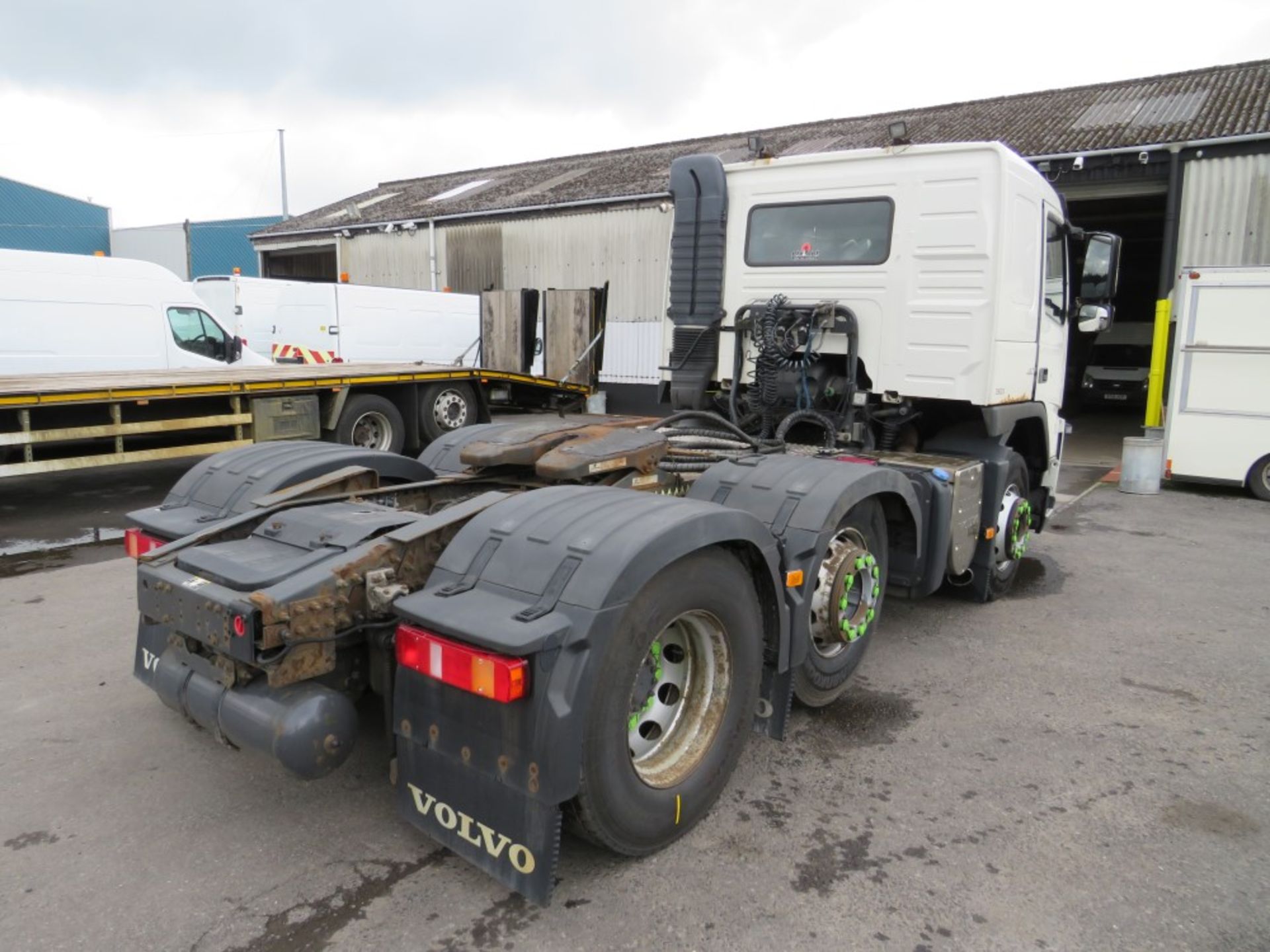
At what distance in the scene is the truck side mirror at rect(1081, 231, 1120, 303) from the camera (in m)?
5.94

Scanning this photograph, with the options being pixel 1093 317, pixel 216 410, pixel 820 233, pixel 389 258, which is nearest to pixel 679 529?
pixel 820 233

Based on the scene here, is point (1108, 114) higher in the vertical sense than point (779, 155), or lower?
higher

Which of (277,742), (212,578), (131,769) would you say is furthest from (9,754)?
(277,742)

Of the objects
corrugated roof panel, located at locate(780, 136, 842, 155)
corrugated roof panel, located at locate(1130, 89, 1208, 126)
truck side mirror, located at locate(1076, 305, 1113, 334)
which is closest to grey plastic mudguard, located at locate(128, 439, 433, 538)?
truck side mirror, located at locate(1076, 305, 1113, 334)

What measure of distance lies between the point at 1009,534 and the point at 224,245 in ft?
130

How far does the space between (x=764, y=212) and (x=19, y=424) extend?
273 inches

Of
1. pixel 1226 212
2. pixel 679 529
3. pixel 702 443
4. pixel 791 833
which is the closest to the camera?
pixel 679 529

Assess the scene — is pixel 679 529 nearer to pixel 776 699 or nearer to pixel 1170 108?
pixel 776 699

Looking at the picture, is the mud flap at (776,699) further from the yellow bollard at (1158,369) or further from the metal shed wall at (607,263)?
the metal shed wall at (607,263)

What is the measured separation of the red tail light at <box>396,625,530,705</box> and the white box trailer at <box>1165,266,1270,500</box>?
10459mm

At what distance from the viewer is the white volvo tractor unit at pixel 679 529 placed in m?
2.47

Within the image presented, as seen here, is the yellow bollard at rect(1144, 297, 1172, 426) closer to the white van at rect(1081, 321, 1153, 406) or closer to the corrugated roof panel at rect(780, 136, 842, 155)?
the white van at rect(1081, 321, 1153, 406)

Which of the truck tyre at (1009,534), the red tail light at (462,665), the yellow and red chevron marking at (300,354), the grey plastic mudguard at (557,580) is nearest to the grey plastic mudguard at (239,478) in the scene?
the grey plastic mudguard at (557,580)

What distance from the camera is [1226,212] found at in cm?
1314
